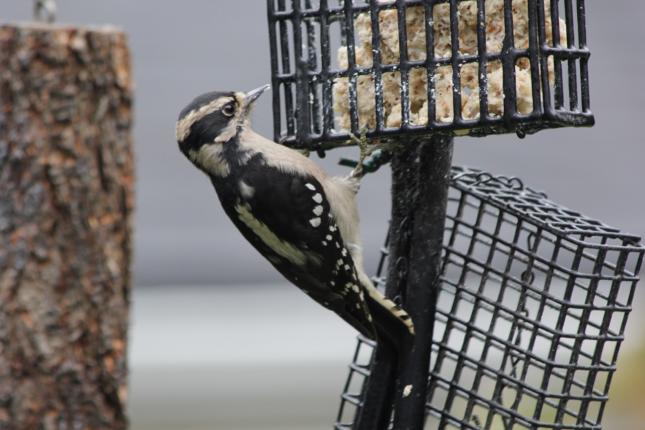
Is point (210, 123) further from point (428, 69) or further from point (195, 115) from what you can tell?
point (428, 69)

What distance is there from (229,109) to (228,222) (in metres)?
3.85

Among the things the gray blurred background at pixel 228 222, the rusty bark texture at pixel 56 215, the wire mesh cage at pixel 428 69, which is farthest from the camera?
the gray blurred background at pixel 228 222

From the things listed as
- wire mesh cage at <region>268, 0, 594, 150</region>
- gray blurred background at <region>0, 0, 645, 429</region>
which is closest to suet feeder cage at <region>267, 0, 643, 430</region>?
wire mesh cage at <region>268, 0, 594, 150</region>

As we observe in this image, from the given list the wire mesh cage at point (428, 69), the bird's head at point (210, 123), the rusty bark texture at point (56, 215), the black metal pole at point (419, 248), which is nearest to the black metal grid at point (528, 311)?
the black metal pole at point (419, 248)

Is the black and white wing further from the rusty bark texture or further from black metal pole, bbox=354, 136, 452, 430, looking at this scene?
the rusty bark texture

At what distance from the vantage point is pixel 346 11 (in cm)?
403

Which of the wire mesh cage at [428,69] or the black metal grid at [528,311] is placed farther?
the black metal grid at [528,311]

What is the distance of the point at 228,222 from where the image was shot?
8.55 metres

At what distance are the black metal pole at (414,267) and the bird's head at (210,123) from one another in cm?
73

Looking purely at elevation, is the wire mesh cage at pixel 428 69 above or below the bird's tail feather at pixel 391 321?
above

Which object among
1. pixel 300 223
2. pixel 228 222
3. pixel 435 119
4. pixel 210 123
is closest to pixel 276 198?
pixel 300 223

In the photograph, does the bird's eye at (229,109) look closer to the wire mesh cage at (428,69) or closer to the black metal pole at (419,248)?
the wire mesh cage at (428,69)

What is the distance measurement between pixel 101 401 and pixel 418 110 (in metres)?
1.73

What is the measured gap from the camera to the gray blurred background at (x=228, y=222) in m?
8.37
